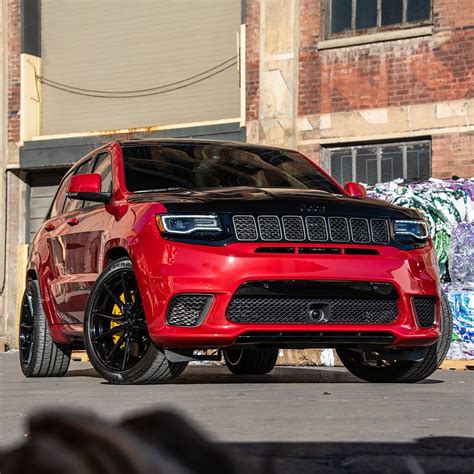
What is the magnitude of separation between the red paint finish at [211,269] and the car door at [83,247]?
0.01 metres

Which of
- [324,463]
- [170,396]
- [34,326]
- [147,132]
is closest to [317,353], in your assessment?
[34,326]

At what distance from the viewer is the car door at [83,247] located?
8711 millimetres

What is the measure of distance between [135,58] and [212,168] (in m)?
14.8

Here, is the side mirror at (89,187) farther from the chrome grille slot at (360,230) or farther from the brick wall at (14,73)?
the brick wall at (14,73)

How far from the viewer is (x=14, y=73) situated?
24.1m

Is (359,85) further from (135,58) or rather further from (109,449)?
(109,449)

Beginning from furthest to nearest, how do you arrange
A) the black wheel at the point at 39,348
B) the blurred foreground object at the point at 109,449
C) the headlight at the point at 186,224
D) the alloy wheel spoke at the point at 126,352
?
the black wheel at the point at 39,348
the alloy wheel spoke at the point at 126,352
the headlight at the point at 186,224
the blurred foreground object at the point at 109,449

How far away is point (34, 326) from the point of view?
988 cm

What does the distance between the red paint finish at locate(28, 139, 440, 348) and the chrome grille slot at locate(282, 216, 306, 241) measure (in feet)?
0.27

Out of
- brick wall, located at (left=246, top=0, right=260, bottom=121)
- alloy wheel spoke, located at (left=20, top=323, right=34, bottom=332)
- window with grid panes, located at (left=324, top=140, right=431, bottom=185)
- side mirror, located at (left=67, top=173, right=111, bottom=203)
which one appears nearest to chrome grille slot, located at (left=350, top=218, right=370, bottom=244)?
side mirror, located at (left=67, top=173, right=111, bottom=203)

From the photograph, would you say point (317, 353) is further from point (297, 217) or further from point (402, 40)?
point (402, 40)

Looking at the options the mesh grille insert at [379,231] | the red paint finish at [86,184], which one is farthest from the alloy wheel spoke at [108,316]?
the mesh grille insert at [379,231]

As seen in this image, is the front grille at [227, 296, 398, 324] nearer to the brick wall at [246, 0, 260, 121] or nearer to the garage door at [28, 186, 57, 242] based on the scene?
the brick wall at [246, 0, 260, 121]

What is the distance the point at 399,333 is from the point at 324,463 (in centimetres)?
424
